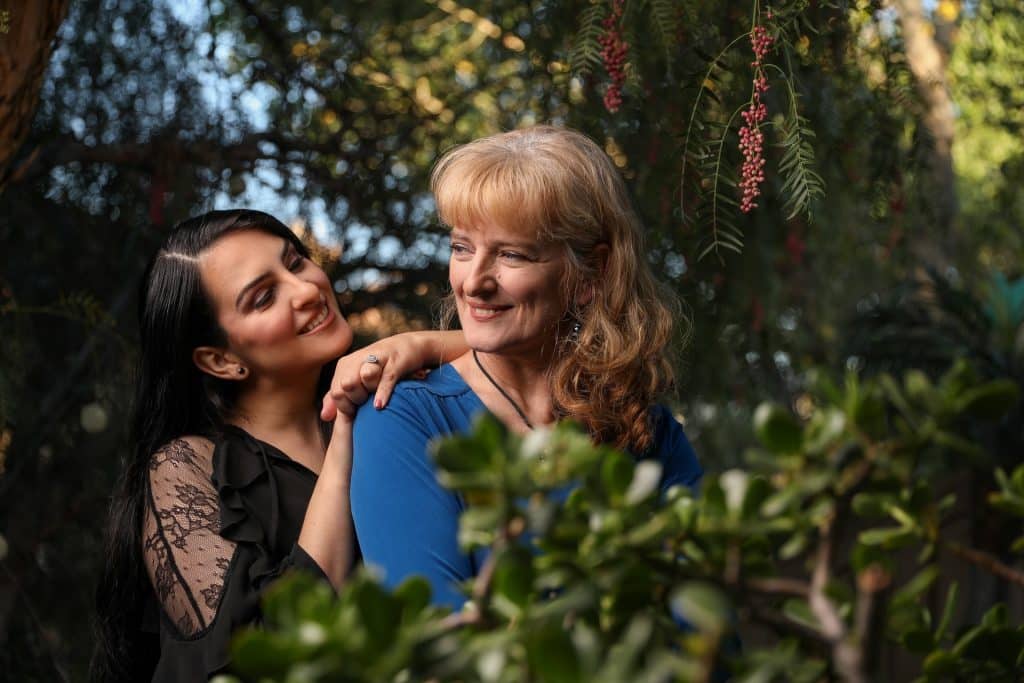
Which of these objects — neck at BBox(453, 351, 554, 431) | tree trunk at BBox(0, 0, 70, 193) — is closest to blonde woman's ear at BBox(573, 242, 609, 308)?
neck at BBox(453, 351, 554, 431)

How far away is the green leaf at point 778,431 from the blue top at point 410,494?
0.82 meters

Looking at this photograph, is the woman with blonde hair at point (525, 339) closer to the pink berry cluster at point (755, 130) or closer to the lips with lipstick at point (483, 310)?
the lips with lipstick at point (483, 310)

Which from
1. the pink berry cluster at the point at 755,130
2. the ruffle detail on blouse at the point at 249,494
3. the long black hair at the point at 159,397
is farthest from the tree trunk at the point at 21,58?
the pink berry cluster at the point at 755,130

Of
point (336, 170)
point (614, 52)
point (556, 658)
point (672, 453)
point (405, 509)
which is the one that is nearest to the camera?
point (556, 658)

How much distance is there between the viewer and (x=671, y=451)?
2.02 metres

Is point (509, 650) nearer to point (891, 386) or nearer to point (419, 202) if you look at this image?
point (891, 386)

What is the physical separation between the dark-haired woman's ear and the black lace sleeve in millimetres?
199

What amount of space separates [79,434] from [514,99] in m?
1.94

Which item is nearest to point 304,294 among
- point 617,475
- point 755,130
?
point 755,130

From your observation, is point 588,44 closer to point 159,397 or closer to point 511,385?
point 511,385

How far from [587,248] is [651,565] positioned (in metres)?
1.12

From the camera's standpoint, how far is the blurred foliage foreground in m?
0.71

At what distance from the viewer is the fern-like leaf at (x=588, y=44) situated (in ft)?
6.81

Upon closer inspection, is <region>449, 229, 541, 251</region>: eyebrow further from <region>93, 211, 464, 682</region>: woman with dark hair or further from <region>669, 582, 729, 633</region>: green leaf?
<region>669, 582, 729, 633</region>: green leaf
